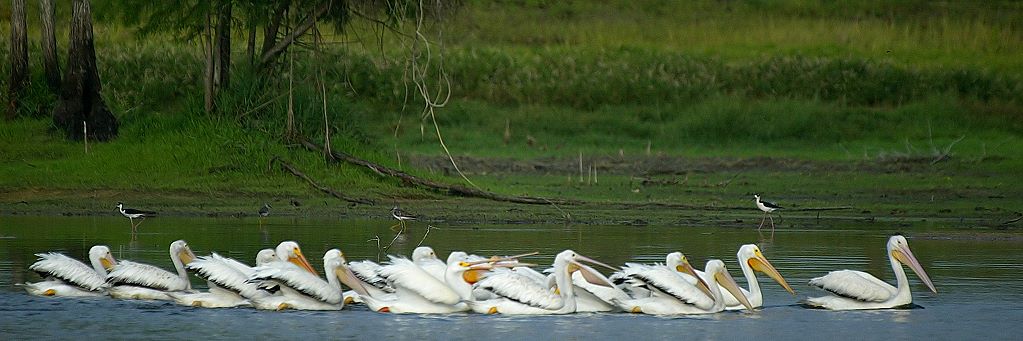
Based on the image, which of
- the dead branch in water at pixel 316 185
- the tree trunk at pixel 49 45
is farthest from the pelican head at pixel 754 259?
the tree trunk at pixel 49 45

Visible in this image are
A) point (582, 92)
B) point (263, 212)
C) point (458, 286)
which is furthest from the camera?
point (582, 92)

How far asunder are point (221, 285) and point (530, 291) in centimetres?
186

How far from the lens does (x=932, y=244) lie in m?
14.7

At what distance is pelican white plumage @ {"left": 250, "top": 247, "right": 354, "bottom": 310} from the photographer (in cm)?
1009

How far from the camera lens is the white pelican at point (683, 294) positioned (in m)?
10.2

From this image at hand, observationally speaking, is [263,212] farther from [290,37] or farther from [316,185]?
[290,37]

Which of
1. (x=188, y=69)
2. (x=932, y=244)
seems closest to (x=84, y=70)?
(x=188, y=69)

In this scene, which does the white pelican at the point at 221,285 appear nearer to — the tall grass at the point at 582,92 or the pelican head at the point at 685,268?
the pelican head at the point at 685,268

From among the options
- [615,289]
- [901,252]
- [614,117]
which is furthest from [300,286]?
[614,117]

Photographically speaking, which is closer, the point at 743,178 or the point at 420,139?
the point at 743,178

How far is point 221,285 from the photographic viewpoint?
10.3 m

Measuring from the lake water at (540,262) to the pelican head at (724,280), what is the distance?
0.13 metres

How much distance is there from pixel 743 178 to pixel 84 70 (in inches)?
334

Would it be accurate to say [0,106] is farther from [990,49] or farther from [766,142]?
[990,49]
